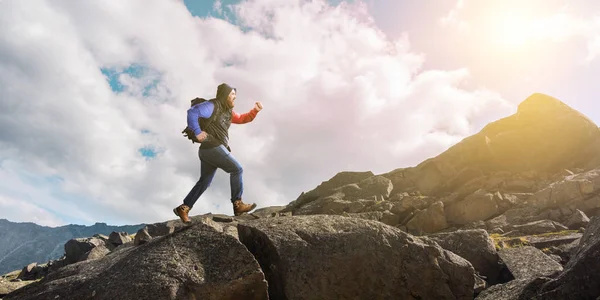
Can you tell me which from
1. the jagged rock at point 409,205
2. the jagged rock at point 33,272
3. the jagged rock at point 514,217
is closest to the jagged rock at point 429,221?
the jagged rock at point 409,205

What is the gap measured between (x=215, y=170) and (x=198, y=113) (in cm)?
196

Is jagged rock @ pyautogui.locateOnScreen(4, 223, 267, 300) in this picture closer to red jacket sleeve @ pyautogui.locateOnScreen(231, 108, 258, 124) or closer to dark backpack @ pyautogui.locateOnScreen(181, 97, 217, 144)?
dark backpack @ pyautogui.locateOnScreen(181, 97, 217, 144)

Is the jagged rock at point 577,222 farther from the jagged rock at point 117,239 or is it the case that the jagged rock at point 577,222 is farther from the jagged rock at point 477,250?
the jagged rock at point 117,239

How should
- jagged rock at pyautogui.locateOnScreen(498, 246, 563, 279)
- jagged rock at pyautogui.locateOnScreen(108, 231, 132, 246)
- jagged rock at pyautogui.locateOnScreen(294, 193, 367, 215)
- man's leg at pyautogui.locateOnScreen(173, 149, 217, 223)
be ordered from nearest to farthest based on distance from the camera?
1. man's leg at pyautogui.locateOnScreen(173, 149, 217, 223)
2. jagged rock at pyautogui.locateOnScreen(498, 246, 563, 279)
3. jagged rock at pyautogui.locateOnScreen(108, 231, 132, 246)
4. jagged rock at pyautogui.locateOnScreen(294, 193, 367, 215)

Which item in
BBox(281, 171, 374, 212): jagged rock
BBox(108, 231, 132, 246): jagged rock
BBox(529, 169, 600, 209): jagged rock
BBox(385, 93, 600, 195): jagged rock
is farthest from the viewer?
BBox(385, 93, 600, 195): jagged rock

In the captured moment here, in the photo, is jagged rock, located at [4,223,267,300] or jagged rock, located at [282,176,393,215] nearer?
jagged rock, located at [4,223,267,300]

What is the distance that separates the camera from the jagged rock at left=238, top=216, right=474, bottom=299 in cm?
907

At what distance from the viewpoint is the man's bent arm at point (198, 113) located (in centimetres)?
1030

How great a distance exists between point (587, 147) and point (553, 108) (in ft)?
38.9

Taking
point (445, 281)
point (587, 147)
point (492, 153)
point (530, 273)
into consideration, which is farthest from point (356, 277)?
point (587, 147)

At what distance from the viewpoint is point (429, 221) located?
143 ft

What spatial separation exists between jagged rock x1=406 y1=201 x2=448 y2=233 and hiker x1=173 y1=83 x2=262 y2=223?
116 ft

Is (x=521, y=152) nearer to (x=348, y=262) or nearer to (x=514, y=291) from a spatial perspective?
(x=514, y=291)

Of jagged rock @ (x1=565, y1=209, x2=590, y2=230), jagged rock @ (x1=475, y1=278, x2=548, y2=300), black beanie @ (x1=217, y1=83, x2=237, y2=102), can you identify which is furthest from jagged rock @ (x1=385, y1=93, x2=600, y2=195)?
black beanie @ (x1=217, y1=83, x2=237, y2=102)
